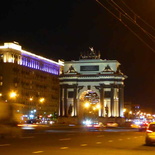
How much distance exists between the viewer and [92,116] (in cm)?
12888

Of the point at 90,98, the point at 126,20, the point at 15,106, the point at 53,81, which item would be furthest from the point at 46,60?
the point at 126,20

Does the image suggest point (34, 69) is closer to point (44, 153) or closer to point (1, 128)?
point (1, 128)

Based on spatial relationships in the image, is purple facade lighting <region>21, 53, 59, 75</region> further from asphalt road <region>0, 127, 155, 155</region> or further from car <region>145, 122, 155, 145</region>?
car <region>145, 122, 155, 145</region>

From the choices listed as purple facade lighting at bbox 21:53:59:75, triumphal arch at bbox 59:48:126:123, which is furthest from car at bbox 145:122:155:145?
purple facade lighting at bbox 21:53:59:75

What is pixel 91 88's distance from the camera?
11944 cm

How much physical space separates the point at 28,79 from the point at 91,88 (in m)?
21.9

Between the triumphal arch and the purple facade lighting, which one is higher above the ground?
the purple facade lighting

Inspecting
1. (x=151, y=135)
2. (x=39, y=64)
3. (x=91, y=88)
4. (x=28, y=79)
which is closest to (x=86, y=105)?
(x=91, y=88)

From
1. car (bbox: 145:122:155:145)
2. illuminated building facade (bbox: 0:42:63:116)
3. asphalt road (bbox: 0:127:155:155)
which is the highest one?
illuminated building facade (bbox: 0:42:63:116)

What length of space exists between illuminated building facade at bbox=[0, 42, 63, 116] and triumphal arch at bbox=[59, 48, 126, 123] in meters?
8.52

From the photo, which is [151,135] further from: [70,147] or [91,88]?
[91,88]

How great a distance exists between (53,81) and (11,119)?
116621mm

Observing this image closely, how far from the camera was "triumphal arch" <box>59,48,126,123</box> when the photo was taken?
117 metres

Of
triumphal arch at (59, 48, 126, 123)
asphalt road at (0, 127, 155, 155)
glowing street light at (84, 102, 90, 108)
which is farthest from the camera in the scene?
glowing street light at (84, 102, 90, 108)
